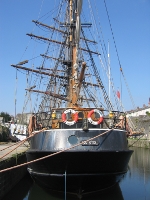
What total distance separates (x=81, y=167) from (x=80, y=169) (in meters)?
0.10

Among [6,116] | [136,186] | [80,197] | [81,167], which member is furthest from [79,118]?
[6,116]

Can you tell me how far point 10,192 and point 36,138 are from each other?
289 cm

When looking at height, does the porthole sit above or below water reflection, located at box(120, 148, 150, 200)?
above

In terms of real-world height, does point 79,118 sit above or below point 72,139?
above

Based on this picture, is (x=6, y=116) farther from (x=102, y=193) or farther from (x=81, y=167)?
(x=81, y=167)

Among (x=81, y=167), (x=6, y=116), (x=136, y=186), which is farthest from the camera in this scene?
(x=6, y=116)

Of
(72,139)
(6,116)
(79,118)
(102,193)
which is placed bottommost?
(102,193)

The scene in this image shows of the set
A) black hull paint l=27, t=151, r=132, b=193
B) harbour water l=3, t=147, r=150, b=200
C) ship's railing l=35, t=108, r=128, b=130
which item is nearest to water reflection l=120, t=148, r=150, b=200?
harbour water l=3, t=147, r=150, b=200

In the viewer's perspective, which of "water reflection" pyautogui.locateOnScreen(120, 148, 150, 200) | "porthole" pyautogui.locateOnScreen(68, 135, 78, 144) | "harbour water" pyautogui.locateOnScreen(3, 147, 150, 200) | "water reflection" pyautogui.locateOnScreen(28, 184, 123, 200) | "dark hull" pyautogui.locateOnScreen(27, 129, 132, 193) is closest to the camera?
A: "dark hull" pyautogui.locateOnScreen(27, 129, 132, 193)

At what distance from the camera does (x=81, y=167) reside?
37.7ft

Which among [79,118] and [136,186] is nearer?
[79,118]

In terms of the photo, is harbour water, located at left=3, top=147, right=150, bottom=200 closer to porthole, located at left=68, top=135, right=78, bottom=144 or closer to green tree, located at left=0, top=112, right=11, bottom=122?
porthole, located at left=68, top=135, right=78, bottom=144

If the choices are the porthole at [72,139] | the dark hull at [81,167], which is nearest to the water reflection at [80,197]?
the dark hull at [81,167]

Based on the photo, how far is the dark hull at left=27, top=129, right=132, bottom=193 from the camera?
448 inches
